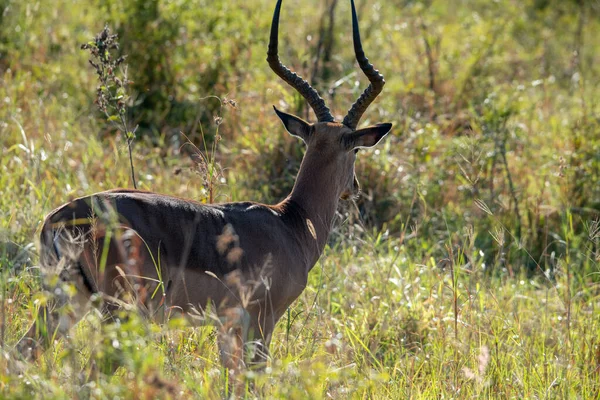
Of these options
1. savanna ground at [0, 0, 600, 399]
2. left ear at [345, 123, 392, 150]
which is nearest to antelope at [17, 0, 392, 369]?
left ear at [345, 123, 392, 150]

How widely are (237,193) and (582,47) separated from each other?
10.2 m

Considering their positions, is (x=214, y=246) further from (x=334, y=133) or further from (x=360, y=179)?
(x=360, y=179)

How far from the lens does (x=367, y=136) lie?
559 cm

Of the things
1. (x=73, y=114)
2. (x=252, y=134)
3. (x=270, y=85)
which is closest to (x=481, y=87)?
(x=270, y=85)

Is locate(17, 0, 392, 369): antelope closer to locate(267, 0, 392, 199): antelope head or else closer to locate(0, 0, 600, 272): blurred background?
locate(267, 0, 392, 199): antelope head

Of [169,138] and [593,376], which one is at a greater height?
[169,138]

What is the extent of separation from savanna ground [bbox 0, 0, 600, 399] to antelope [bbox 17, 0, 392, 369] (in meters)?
0.18

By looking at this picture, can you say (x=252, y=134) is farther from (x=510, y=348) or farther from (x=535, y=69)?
(x=535, y=69)

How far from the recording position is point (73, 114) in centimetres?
880

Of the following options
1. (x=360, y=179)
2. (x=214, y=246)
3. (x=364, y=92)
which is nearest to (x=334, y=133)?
(x=364, y=92)

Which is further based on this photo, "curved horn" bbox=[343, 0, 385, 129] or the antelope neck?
"curved horn" bbox=[343, 0, 385, 129]

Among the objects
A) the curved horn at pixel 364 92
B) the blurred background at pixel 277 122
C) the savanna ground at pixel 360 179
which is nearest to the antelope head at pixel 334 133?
the curved horn at pixel 364 92

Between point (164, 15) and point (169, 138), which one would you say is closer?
point (169, 138)

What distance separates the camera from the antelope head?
5641 mm
